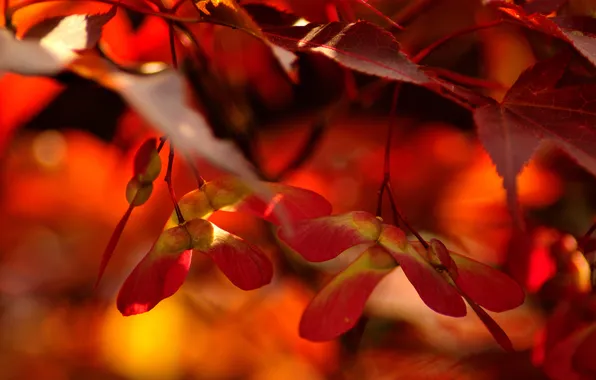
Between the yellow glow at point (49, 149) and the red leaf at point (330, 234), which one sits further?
the yellow glow at point (49, 149)

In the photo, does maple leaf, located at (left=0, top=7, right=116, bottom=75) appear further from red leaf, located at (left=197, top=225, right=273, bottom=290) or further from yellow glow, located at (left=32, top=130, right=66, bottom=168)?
yellow glow, located at (left=32, top=130, right=66, bottom=168)

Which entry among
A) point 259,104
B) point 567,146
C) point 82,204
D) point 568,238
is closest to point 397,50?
point 567,146

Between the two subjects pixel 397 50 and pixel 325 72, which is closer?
pixel 397 50

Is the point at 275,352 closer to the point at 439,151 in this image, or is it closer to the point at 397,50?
the point at 439,151

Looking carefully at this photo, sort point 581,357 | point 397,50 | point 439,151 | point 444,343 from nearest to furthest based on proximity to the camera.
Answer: point 397,50 < point 581,357 < point 444,343 < point 439,151

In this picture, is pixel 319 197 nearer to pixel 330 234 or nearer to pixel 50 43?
pixel 330 234

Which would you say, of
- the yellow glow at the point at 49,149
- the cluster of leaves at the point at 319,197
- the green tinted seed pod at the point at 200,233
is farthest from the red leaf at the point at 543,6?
the yellow glow at the point at 49,149

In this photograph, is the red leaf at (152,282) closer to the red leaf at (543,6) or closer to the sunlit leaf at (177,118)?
the sunlit leaf at (177,118)
